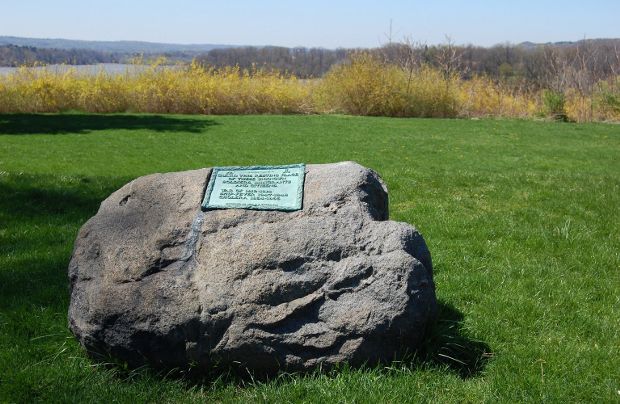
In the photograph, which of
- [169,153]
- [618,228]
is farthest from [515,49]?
[618,228]

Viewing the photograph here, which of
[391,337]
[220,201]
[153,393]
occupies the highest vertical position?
[220,201]

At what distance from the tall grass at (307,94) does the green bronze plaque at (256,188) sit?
19.8 metres

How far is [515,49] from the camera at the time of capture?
49.7 m

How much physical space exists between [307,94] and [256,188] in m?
21.6

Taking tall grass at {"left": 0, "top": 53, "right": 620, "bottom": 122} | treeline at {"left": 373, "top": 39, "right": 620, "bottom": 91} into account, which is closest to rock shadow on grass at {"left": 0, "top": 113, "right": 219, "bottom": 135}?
tall grass at {"left": 0, "top": 53, "right": 620, "bottom": 122}

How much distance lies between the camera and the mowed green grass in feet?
11.8

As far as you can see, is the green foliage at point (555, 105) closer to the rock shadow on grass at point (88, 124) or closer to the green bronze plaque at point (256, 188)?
the rock shadow on grass at point (88, 124)

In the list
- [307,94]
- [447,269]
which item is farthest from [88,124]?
[447,269]

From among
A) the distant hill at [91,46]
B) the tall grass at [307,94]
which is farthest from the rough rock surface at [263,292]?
the distant hill at [91,46]

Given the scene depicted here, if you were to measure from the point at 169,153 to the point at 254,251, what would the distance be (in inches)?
385

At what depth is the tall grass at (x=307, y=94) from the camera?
74.0 ft

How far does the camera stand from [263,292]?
145 inches

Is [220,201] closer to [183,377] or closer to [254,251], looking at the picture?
[254,251]

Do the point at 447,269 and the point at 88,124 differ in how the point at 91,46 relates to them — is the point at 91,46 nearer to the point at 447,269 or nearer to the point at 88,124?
the point at 88,124
